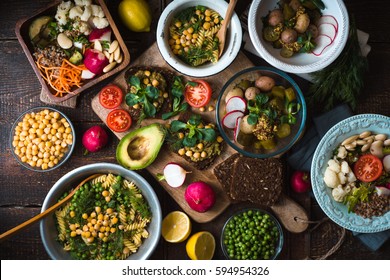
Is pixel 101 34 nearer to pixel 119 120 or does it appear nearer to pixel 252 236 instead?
pixel 119 120

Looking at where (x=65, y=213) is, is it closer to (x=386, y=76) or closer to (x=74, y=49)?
(x=74, y=49)

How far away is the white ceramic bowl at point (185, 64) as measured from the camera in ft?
9.12

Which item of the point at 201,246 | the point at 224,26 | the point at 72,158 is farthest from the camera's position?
the point at 72,158

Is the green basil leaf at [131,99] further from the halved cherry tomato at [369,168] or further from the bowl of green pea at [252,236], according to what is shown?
the halved cherry tomato at [369,168]

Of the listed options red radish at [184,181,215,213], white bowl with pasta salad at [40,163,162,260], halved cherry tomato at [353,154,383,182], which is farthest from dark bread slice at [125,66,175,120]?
halved cherry tomato at [353,154,383,182]

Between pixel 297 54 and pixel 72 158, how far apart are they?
4.70ft

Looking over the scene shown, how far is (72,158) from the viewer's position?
3.10 metres

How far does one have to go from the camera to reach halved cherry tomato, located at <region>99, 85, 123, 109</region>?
296 cm

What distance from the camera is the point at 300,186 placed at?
9.78 ft

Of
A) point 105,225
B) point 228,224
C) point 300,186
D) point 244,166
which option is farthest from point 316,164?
point 105,225

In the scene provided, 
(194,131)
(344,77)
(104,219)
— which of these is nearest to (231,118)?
(194,131)

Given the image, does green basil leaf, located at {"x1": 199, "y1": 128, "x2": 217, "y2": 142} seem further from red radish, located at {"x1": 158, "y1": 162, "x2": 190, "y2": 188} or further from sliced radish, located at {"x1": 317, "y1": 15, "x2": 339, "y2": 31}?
sliced radish, located at {"x1": 317, "y1": 15, "x2": 339, "y2": 31}

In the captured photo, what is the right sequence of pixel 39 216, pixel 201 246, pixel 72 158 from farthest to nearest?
pixel 72 158
pixel 201 246
pixel 39 216

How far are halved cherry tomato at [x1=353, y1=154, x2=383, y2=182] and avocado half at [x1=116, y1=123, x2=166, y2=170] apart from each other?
1.11 metres
